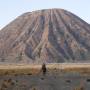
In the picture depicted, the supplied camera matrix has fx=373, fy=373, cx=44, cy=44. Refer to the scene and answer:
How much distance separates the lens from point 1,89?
33250 mm

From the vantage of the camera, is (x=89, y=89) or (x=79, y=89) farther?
(x=89, y=89)

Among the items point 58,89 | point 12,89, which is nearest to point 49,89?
point 58,89

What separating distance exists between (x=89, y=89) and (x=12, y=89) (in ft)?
23.4

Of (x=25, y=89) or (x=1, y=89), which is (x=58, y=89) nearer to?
(x=25, y=89)

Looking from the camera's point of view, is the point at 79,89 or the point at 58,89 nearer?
the point at 79,89

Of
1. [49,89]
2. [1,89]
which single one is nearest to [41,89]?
[49,89]

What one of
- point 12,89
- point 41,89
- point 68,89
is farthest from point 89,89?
point 12,89

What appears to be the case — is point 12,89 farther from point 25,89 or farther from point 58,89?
point 58,89

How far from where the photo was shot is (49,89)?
34.8 m

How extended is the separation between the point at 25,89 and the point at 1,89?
2.17 meters

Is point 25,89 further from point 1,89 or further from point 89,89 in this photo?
point 89,89

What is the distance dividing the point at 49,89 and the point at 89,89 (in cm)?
371

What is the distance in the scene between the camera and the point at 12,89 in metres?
34.3

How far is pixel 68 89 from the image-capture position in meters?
35.0
